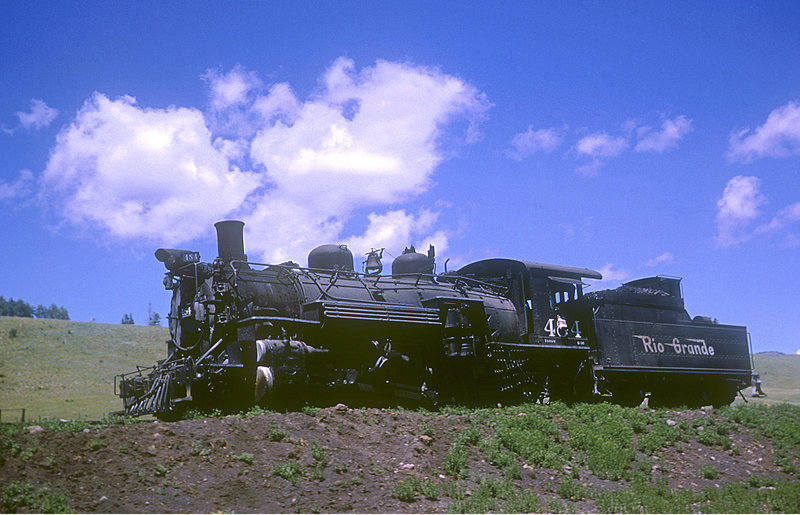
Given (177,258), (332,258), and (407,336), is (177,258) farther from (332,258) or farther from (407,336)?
(407,336)

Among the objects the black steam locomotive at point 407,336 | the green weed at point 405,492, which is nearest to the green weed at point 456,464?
the green weed at point 405,492

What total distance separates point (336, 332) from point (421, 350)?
238 centimetres

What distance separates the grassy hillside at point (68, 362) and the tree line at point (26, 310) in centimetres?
4517

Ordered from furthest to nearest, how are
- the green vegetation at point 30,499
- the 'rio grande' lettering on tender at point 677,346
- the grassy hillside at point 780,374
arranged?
the grassy hillside at point 780,374
the 'rio grande' lettering on tender at point 677,346
the green vegetation at point 30,499

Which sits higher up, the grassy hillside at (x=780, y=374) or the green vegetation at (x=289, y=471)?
the green vegetation at (x=289, y=471)

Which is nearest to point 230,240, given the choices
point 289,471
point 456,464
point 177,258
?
point 177,258

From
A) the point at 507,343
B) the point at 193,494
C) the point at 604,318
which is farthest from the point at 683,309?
the point at 193,494

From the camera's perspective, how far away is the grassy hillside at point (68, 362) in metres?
27.5

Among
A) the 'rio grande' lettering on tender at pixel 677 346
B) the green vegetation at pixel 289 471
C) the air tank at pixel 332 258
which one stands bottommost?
the green vegetation at pixel 289 471

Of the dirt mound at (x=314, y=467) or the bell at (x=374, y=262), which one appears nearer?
the dirt mound at (x=314, y=467)

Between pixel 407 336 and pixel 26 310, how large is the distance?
9660cm

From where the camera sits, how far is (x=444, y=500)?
845cm

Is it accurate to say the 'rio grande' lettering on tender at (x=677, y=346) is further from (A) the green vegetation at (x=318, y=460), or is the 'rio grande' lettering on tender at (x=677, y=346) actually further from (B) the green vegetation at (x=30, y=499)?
(B) the green vegetation at (x=30, y=499)

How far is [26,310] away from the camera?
307 ft
